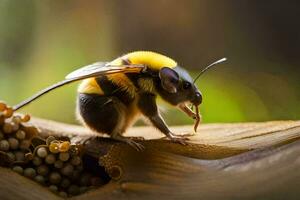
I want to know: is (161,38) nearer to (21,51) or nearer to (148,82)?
(21,51)

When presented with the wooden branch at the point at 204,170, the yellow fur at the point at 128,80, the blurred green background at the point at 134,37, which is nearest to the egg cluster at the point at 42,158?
the wooden branch at the point at 204,170

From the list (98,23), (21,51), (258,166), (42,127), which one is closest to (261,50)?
(98,23)

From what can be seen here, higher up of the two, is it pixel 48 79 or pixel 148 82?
pixel 148 82

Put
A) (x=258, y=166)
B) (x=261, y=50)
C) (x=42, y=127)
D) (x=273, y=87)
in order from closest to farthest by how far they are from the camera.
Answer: (x=258, y=166) → (x=42, y=127) → (x=273, y=87) → (x=261, y=50)

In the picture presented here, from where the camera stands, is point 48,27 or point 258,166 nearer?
point 258,166

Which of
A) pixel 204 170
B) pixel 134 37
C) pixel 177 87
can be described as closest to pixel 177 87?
pixel 177 87

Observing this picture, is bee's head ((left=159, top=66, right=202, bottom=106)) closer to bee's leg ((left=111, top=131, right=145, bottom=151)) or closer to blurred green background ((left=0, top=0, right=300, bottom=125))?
bee's leg ((left=111, top=131, right=145, bottom=151))

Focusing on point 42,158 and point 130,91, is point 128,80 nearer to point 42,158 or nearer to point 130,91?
point 130,91

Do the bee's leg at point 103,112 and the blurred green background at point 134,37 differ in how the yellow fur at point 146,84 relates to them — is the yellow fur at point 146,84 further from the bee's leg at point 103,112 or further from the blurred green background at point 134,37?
the blurred green background at point 134,37
